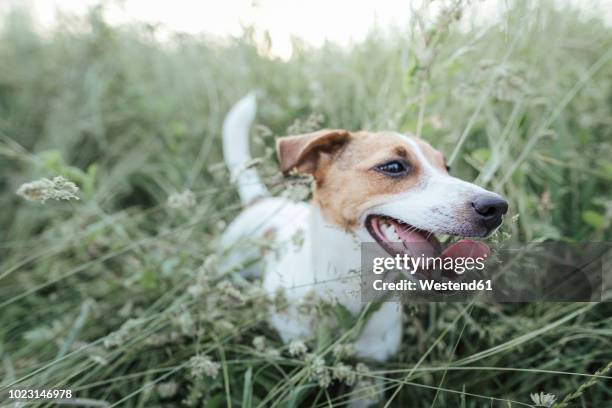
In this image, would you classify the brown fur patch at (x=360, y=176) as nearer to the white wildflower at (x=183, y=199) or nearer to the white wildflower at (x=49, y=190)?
the white wildflower at (x=183, y=199)

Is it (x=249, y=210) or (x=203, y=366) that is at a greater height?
(x=249, y=210)

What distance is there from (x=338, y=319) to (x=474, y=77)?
4.03 feet

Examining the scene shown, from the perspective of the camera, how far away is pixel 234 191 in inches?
123

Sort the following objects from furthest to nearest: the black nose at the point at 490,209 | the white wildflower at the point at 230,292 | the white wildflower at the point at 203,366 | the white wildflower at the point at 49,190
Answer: the white wildflower at the point at 230,292 < the white wildflower at the point at 203,366 < the black nose at the point at 490,209 < the white wildflower at the point at 49,190

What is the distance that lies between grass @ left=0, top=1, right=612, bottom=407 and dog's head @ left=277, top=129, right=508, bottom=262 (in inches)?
5.8

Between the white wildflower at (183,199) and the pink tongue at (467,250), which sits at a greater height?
the white wildflower at (183,199)

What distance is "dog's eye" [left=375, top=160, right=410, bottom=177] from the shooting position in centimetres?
176

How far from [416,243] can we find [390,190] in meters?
0.23

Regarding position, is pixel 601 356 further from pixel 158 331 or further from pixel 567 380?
pixel 158 331

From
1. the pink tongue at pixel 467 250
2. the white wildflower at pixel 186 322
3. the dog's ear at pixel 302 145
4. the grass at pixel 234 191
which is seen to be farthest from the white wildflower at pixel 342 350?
the dog's ear at pixel 302 145

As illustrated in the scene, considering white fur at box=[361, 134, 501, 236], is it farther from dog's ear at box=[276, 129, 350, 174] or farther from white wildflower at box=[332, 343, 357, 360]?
white wildflower at box=[332, 343, 357, 360]

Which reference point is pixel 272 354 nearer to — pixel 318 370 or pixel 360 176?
pixel 318 370

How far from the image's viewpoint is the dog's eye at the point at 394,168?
1764 millimetres

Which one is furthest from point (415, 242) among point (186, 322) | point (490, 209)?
point (186, 322)
